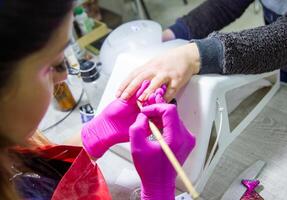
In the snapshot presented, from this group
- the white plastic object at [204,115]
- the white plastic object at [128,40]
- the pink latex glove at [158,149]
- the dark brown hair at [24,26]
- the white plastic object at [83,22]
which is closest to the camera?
the dark brown hair at [24,26]

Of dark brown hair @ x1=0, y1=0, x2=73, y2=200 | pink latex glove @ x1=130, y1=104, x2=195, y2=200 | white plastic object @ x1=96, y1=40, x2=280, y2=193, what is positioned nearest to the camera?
dark brown hair @ x1=0, y1=0, x2=73, y2=200

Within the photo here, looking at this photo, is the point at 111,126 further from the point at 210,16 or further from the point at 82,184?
the point at 210,16

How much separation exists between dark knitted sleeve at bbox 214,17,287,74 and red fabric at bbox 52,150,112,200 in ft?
1.09

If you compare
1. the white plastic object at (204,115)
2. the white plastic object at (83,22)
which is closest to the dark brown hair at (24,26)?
the white plastic object at (204,115)

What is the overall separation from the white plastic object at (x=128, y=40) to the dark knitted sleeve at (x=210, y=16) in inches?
4.0

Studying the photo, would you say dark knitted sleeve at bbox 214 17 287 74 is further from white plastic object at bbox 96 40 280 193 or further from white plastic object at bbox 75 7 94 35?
white plastic object at bbox 75 7 94 35

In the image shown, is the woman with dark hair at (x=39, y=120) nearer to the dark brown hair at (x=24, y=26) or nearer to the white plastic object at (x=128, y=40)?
the dark brown hair at (x=24, y=26)

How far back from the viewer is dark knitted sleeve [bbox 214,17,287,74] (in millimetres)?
708

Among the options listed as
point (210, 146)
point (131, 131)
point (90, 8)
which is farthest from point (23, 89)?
point (90, 8)

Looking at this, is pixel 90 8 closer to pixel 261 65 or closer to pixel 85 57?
pixel 85 57

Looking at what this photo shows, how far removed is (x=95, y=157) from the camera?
0.75 meters

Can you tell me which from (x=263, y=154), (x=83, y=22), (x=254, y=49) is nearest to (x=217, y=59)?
(x=254, y=49)

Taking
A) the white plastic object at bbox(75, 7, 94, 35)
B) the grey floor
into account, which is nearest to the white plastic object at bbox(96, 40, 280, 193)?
the grey floor

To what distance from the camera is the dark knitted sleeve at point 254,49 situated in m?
0.71
